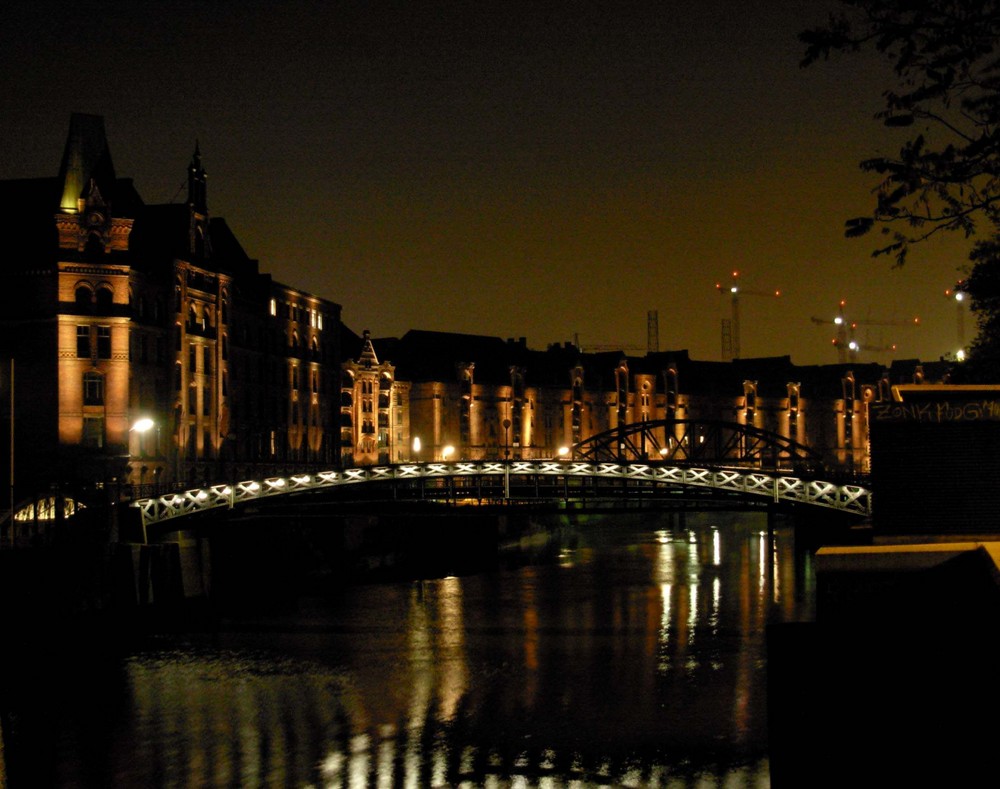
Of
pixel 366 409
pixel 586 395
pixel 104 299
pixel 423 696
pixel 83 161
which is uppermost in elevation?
pixel 83 161

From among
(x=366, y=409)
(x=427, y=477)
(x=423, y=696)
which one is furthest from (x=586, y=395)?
(x=423, y=696)

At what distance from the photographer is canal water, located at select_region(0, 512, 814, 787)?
2977cm

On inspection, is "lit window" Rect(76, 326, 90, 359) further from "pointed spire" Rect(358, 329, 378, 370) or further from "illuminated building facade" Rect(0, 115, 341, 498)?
"pointed spire" Rect(358, 329, 378, 370)

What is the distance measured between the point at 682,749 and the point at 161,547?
32288 mm

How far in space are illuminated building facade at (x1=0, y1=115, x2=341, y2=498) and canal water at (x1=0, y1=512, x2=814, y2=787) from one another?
1799cm

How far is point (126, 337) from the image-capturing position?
73.9 m

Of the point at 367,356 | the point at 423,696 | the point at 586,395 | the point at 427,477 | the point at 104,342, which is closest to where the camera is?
the point at 423,696

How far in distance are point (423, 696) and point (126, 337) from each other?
4165 cm

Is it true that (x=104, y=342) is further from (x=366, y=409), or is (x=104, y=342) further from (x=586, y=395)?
(x=586, y=395)

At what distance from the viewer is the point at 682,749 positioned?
3031cm

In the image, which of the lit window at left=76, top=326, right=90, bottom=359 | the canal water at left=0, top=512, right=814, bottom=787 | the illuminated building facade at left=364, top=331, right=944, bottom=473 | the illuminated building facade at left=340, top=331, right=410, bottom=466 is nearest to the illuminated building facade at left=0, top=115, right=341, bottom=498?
A: the lit window at left=76, top=326, right=90, bottom=359

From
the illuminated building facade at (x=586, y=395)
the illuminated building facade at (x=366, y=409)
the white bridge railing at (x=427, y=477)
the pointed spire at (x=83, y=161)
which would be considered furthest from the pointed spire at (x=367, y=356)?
the white bridge railing at (x=427, y=477)

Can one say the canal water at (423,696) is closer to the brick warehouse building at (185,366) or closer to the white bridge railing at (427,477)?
the white bridge railing at (427,477)

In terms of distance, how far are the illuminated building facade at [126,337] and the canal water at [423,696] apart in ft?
59.0
